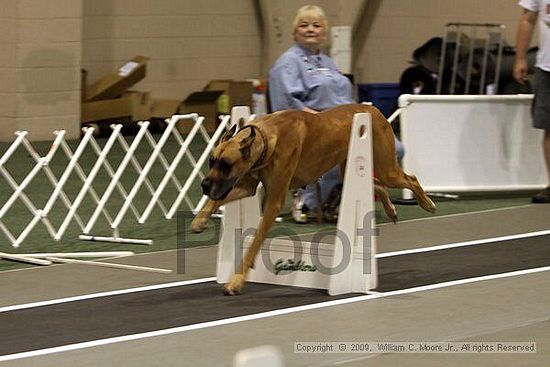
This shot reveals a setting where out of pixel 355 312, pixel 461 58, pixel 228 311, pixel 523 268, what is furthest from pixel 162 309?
pixel 461 58

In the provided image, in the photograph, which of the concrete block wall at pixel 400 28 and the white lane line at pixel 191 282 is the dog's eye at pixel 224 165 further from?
the concrete block wall at pixel 400 28

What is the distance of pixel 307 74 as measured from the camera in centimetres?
748

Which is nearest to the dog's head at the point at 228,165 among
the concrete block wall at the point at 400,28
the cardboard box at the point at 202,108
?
the cardboard box at the point at 202,108

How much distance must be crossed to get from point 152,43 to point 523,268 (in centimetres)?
739

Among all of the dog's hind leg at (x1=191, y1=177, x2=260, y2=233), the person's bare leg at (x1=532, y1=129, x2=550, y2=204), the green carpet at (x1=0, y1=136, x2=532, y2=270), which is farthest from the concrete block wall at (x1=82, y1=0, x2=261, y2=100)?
the dog's hind leg at (x1=191, y1=177, x2=260, y2=233)

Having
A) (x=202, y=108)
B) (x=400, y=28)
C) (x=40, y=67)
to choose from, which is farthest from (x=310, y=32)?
(x=400, y=28)

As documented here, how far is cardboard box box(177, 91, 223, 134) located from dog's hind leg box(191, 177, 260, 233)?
22.4 feet

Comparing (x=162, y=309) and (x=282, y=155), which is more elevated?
(x=282, y=155)

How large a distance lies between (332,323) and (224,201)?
0.86 meters

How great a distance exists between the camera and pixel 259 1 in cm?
1396

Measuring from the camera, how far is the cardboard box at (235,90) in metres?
13.0

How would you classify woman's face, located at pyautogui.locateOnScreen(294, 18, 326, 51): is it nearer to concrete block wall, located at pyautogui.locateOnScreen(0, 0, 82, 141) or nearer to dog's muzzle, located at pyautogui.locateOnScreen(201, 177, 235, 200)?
dog's muzzle, located at pyautogui.locateOnScreen(201, 177, 235, 200)

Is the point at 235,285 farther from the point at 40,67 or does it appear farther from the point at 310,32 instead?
the point at 40,67

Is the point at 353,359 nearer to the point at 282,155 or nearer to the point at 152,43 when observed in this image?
the point at 282,155
